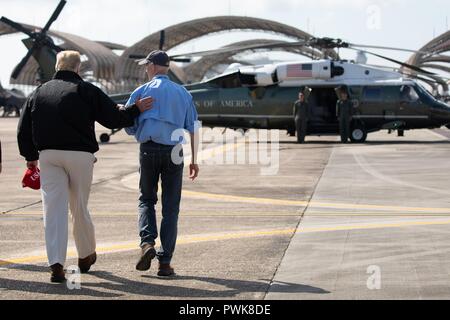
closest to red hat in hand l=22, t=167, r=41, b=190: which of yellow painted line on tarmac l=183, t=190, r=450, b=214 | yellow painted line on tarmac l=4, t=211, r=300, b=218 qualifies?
yellow painted line on tarmac l=4, t=211, r=300, b=218

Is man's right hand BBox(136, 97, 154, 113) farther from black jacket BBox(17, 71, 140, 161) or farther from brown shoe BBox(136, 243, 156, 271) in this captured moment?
brown shoe BBox(136, 243, 156, 271)

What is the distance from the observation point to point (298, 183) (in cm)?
1586

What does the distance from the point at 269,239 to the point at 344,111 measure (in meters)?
20.0

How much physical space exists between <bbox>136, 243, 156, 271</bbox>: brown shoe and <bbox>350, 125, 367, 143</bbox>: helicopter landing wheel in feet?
74.6

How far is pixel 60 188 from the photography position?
734 cm

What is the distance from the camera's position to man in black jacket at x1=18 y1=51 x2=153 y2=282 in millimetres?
7316

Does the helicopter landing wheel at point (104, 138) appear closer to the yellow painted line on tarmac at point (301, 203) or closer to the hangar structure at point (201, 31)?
the yellow painted line on tarmac at point (301, 203)

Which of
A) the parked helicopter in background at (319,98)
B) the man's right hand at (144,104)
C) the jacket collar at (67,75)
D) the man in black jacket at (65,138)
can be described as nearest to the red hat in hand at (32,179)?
the man in black jacket at (65,138)

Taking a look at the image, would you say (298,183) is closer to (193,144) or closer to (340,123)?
(193,144)

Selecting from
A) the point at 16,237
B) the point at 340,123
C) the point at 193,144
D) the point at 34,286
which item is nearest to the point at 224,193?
the point at 16,237

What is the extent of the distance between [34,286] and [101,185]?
29.2 feet

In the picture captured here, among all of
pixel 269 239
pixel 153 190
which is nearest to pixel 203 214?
pixel 269 239

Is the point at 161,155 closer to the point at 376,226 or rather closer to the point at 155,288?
the point at 155,288

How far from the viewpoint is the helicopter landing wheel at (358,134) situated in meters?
29.7
